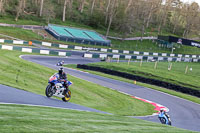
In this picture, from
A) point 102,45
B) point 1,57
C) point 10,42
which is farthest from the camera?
point 102,45

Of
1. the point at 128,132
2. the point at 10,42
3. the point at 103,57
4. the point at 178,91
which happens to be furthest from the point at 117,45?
the point at 128,132

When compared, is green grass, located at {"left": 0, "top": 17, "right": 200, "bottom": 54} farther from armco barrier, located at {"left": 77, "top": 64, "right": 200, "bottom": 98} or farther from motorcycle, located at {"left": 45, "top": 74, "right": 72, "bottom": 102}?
motorcycle, located at {"left": 45, "top": 74, "right": 72, "bottom": 102}

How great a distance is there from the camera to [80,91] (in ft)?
68.6

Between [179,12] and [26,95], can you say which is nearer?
[26,95]

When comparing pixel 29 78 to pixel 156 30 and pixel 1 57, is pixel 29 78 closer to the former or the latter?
pixel 1 57

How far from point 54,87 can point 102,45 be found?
2284 inches

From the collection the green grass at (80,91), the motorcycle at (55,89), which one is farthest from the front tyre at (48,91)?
the green grass at (80,91)

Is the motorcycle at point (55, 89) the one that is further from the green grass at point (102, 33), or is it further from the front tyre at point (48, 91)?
the green grass at point (102, 33)

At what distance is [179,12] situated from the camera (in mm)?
120375

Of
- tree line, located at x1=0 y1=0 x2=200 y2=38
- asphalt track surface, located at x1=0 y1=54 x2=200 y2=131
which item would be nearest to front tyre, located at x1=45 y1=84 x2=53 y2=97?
asphalt track surface, located at x1=0 y1=54 x2=200 y2=131

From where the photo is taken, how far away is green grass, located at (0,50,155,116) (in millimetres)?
18031

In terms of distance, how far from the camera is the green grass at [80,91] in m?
18.0

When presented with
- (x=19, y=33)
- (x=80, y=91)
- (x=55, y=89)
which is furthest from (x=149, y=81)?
(x=19, y=33)

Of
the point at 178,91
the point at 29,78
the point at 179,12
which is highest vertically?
the point at 179,12
